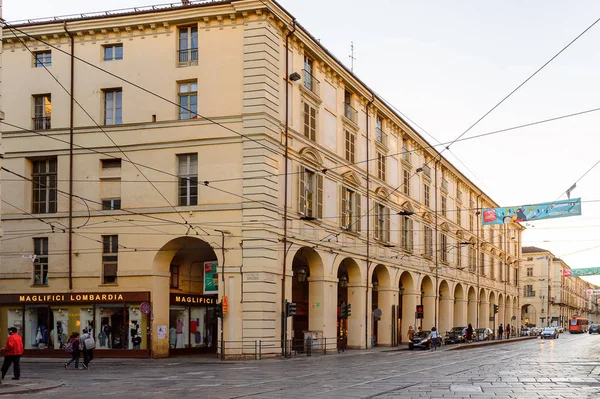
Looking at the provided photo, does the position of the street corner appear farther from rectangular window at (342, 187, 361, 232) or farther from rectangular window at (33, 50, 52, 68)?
rectangular window at (342, 187, 361, 232)

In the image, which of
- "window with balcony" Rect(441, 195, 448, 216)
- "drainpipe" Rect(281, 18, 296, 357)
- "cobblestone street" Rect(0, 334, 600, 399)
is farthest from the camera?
"window with balcony" Rect(441, 195, 448, 216)

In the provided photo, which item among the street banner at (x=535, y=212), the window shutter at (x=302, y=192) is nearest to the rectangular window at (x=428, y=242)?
the street banner at (x=535, y=212)

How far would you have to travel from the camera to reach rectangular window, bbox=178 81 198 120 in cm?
3622

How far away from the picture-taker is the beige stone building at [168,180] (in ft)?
115

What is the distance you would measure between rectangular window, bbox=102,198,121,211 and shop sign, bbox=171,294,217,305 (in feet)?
16.5

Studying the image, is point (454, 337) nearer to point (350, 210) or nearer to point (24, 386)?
point (350, 210)

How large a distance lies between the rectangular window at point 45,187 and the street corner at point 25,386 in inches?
656

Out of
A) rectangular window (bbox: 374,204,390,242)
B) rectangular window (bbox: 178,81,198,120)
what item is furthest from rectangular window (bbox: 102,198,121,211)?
rectangular window (bbox: 374,204,390,242)

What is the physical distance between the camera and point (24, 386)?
20297mm

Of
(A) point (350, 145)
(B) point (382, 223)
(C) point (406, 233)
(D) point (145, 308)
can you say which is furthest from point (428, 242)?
(D) point (145, 308)

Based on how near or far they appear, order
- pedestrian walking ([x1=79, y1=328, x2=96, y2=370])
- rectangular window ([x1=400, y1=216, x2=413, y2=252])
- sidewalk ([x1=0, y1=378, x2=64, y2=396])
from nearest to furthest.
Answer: sidewalk ([x1=0, y1=378, x2=64, y2=396]) < pedestrian walking ([x1=79, y1=328, x2=96, y2=370]) < rectangular window ([x1=400, y1=216, x2=413, y2=252])

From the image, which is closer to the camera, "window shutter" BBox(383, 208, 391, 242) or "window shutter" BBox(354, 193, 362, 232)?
"window shutter" BBox(354, 193, 362, 232)

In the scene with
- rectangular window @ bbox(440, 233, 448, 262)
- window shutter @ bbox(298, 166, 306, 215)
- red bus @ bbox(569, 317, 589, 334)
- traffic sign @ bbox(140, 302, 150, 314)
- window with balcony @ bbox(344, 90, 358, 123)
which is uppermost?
window with balcony @ bbox(344, 90, 358, 123)

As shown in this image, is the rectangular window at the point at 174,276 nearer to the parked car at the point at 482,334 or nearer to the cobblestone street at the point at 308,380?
the cobblestone street at the point at 308,380
